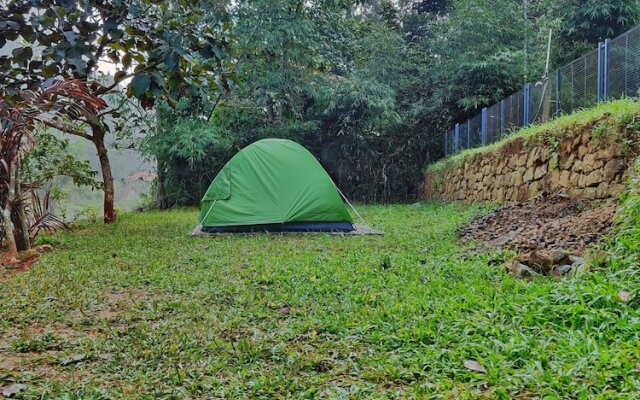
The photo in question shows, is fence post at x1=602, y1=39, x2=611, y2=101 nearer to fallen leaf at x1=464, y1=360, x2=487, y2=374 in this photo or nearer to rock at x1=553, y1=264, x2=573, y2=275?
rock at x1=553, y1=264, x2=573, y2=275

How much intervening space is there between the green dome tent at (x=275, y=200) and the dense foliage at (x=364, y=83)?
392cm

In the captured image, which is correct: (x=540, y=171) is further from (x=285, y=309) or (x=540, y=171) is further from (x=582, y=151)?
(x=285, y=309)

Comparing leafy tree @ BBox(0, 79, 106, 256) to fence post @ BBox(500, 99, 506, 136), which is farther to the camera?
fence post @ BBox(500, 99, 506, 136)

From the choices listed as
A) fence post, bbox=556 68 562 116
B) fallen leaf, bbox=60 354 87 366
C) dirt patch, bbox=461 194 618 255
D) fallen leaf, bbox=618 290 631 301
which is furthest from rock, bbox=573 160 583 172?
fallen leaf, bbox=60 354 87 366

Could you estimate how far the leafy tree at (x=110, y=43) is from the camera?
3.35 m

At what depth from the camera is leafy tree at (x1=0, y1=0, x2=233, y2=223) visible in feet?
11.0

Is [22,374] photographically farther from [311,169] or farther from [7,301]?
[311,169]

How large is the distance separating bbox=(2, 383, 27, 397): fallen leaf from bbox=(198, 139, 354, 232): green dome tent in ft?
12.3

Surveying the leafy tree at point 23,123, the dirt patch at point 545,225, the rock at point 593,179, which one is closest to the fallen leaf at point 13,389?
the leafy tree at point 23,123

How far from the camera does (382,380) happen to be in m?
1.49

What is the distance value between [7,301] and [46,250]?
1.96 meters

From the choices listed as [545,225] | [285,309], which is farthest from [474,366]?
[545,225]

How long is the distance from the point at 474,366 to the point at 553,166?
3866 millimetres

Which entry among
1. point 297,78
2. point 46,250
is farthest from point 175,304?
point 297,78
